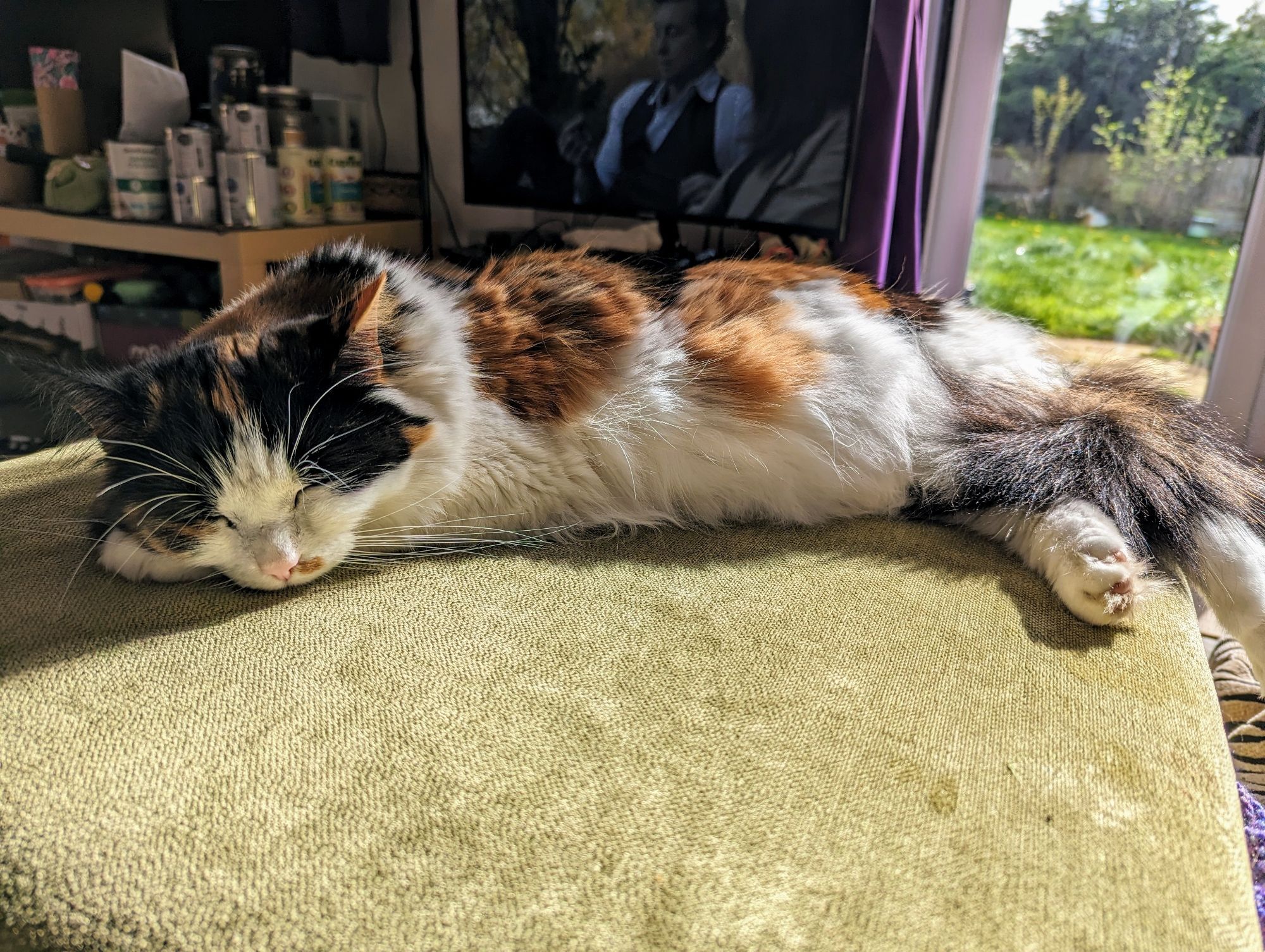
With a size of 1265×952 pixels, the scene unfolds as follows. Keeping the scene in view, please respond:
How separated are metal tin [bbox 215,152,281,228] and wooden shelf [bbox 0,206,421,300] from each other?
0.21 feet

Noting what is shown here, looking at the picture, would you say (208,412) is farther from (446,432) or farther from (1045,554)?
(1045,554)

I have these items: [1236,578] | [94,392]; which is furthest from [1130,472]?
[94,392]

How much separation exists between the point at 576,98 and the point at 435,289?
47.0 inches

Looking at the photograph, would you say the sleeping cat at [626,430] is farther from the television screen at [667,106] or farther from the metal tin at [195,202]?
the metal tin at [195,202]

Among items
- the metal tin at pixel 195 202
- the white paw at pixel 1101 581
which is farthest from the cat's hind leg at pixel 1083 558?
the metal tin at pixel 195 202

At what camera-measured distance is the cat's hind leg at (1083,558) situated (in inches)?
34.9

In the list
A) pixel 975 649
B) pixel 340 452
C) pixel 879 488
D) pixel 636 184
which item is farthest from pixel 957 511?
pixel 636 184

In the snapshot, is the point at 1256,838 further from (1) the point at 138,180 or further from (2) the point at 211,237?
(1) the point at 138,180

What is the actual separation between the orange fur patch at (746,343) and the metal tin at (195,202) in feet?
5.30

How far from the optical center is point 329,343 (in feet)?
2.86

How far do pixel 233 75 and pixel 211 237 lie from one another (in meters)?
0.54

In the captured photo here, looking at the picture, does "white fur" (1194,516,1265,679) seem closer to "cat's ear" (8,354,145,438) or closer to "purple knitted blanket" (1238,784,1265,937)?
"purple knitted blanket" (1238,784,1265,937)

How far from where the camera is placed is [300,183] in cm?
224

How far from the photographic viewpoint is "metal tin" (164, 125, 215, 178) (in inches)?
85.3
